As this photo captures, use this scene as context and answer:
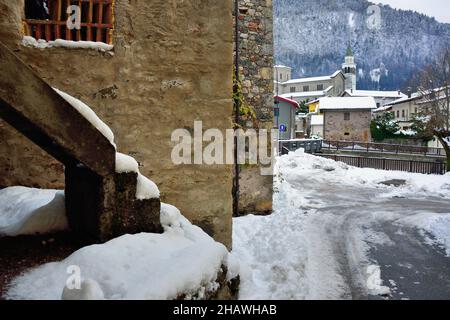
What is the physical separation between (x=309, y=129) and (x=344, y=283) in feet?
173

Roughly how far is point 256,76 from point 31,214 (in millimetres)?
7124

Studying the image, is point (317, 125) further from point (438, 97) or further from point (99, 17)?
point (99, 17)

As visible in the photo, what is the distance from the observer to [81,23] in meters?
4.43

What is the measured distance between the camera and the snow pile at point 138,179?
336 cm

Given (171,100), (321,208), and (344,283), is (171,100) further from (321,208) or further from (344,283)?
(321,208)

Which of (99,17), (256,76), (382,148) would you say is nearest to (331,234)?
(256,76)

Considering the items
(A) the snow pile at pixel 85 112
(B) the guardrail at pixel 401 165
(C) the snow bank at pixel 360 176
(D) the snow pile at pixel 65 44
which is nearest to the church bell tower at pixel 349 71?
(B) the guardrail at pixel 401 165

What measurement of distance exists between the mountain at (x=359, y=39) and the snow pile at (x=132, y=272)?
5520 inches

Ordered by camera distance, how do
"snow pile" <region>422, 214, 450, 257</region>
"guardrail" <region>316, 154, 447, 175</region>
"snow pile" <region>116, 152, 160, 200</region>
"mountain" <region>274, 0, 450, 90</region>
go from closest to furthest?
"snow pile" <region>116, 152, 160, 200</region> < "snow pile" <region>422, 214, 450, 257</region> < "guardrail" <region>316, 154, 447, 175</region> < "mountain" <region>274, 0, 450, 90</region>

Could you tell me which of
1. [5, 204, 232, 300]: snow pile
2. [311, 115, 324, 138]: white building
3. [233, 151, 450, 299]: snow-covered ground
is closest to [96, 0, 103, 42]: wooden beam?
[5, 204, 232, 300]: snow pile

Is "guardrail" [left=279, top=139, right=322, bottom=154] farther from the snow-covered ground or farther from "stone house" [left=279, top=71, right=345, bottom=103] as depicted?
"stone house" [left=279, top=71, right=345, bottom=103]

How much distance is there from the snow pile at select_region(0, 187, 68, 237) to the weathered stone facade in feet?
19.9

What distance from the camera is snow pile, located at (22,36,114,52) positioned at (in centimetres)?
412

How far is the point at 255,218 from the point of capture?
907 centimetres
